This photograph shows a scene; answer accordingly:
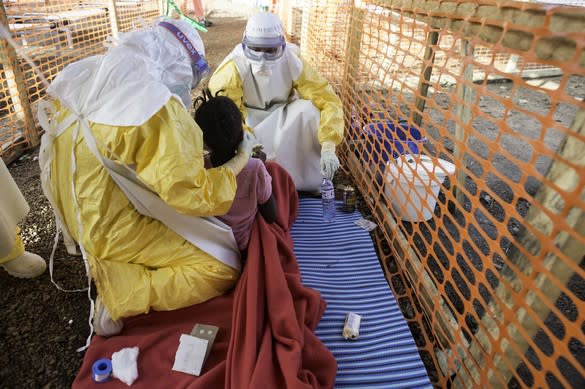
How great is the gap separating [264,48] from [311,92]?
0.48 meters

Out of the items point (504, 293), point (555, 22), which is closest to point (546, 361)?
point (504, 293)

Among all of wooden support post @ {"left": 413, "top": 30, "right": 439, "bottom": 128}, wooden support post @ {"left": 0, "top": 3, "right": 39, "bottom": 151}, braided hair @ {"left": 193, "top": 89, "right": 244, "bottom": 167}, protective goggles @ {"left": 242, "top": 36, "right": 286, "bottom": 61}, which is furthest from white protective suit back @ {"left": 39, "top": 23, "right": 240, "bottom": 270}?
wooden support post @ {"left": 0, "top": 3, "right": 39, "bottom": 151}

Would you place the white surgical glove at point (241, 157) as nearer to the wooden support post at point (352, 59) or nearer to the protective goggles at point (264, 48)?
the protective goggles at point (264, 48)

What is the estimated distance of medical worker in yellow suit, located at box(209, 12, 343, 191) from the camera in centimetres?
258

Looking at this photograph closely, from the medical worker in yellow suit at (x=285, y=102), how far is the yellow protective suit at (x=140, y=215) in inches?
47.6

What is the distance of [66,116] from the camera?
1.42 m

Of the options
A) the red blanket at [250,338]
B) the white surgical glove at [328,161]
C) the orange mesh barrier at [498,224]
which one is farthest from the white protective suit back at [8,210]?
the orange mesh barrier at [498,224]

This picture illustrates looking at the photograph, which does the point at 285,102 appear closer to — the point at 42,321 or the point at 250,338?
the point at 250,338

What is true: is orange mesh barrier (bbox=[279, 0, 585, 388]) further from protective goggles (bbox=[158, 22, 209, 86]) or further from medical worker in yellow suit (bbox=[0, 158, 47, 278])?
medical worker in yellow suit (bbox=[0, 158, 47, 278])

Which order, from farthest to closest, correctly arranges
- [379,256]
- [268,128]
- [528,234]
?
[268,128] → [379,256] → [528,234]

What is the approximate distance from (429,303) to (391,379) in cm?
45

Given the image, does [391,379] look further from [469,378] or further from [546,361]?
[546,361]

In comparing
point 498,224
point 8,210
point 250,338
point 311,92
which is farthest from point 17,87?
point 498,224

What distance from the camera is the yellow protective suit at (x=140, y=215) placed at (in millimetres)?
1292
